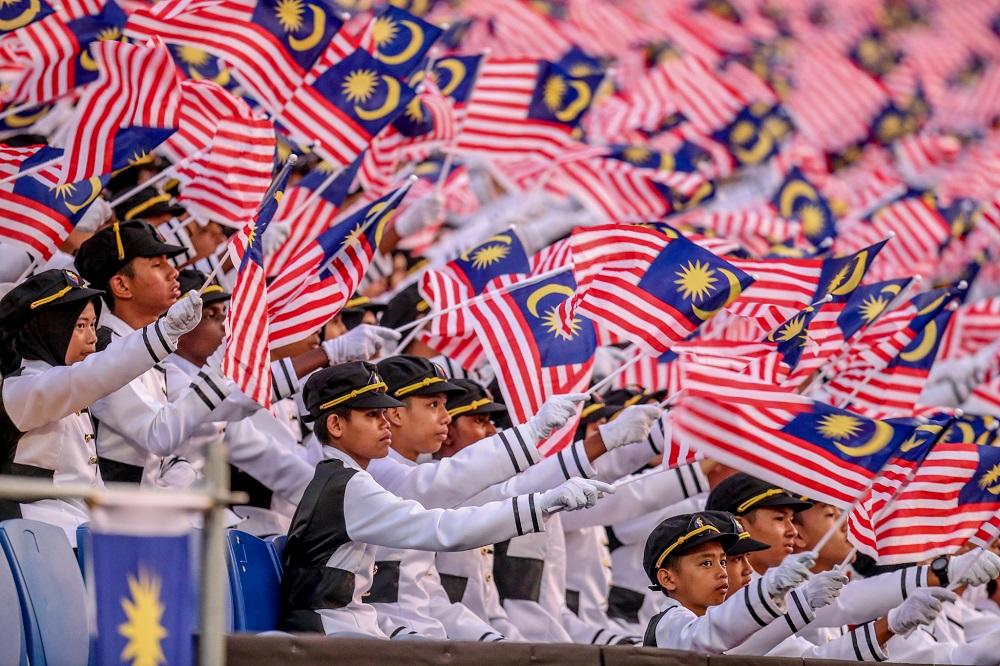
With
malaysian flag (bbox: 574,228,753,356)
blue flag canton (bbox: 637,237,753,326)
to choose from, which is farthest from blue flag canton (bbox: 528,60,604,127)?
blue flag canton (bbox: 637,237,753,326)

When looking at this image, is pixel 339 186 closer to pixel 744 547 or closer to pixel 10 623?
pixel 744 547

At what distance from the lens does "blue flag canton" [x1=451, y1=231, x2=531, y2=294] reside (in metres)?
9.30

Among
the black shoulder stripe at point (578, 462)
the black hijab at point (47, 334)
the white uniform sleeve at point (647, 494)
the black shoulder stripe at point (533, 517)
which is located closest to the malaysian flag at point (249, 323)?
the black hijab at point (47, 334)

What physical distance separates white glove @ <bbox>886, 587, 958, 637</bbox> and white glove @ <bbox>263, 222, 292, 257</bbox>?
14.0 feet

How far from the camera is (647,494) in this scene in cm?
878

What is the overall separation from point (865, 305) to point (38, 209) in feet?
16.0

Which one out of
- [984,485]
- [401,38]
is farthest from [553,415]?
[401,38]

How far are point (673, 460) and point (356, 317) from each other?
253 cm

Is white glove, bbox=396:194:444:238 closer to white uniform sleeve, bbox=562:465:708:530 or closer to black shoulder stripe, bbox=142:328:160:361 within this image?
white uniform sleeve, bbox=562:465:708:530

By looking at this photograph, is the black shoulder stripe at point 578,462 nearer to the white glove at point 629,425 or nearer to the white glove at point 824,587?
the white glove at point 629,425

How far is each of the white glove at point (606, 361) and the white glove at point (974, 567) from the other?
3517 millimetres

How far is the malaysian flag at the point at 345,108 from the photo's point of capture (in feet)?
31.8

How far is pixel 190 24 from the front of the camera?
935 centimetres

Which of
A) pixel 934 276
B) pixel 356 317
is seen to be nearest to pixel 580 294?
pixel 356 317
